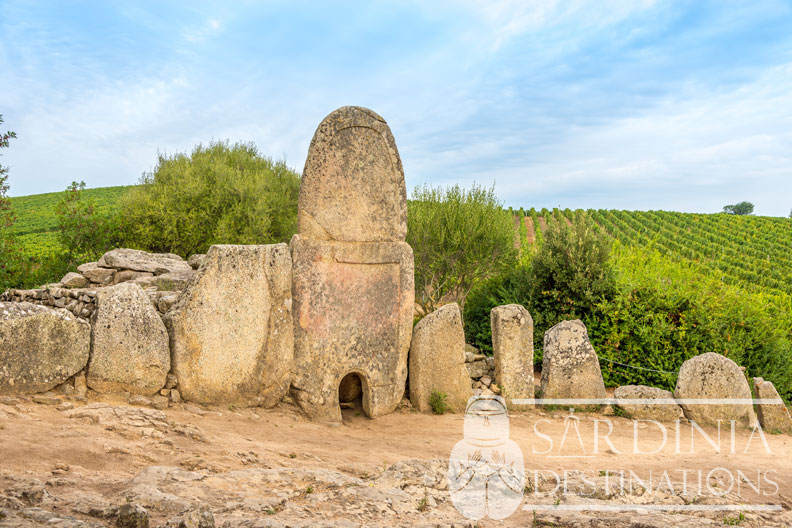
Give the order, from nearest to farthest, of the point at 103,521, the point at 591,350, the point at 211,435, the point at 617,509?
the point at 103,521 < the point at 617,509 < the point at 211,435 < the point at 591,350

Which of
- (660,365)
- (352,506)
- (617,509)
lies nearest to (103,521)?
(352,506)

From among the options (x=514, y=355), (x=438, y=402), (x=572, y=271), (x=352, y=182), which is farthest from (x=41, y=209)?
(x=514, y=355)

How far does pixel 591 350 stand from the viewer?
30.5ft

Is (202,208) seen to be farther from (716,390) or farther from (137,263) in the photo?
(716,390)

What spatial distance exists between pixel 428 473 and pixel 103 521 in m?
2.85

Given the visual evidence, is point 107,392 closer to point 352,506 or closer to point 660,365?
point 352,506

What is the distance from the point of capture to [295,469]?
505 cm

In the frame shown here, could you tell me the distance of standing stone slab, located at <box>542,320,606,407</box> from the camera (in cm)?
923

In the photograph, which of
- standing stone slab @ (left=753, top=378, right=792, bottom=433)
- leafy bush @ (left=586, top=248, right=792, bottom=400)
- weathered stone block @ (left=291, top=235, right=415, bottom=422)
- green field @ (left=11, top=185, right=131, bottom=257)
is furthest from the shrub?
green field @ (left=11, top=185, right=131, bottom=257)

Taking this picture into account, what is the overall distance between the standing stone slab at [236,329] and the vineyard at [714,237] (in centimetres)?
1948

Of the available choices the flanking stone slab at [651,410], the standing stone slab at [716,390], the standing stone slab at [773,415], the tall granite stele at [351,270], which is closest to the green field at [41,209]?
the tall granite stele at [351,270]

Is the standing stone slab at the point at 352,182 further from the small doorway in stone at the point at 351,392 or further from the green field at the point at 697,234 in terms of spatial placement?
the green field at the point at 697,234

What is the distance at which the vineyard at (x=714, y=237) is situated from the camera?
30453mm

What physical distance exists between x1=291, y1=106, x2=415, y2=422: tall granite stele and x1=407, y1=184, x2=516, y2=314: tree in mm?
8325
